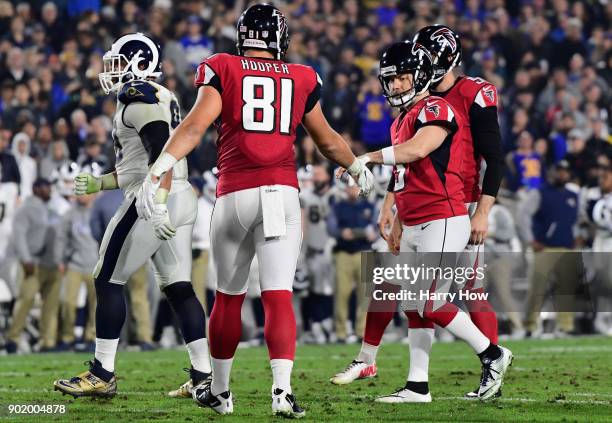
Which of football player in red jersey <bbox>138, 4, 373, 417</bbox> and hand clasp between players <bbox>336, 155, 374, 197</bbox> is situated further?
hand clasp between players <bbox>336, 155, 374, 197</bbox>

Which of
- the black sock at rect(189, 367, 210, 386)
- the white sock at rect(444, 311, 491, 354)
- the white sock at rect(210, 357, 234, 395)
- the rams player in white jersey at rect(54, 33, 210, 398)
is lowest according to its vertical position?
the black sock at rect(189, 367, 210, 386)

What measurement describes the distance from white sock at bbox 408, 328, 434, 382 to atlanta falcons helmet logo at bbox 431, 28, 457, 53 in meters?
1.86

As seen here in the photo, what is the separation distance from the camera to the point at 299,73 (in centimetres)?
668

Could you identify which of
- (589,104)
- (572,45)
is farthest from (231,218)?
(572,45)

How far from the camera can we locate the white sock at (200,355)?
764 cm

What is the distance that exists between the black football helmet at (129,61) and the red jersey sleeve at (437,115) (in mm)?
1756

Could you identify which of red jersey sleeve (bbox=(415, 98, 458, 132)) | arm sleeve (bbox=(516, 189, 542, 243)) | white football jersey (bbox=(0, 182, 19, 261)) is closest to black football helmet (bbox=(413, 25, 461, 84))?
red jersey sleeve (bbox=(415, 98, 458, 132))

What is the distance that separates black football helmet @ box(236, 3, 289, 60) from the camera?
665 centimetres

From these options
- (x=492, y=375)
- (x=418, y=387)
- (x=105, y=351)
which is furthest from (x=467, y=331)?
(x=105, y=351)

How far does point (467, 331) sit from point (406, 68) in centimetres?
162

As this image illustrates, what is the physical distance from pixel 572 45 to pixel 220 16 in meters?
5.81

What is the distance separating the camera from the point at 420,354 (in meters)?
7.50

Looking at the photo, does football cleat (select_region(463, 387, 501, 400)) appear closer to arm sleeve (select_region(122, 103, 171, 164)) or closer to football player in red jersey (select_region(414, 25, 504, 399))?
football player in red jersey (select_region(414, 25, 504, 399))

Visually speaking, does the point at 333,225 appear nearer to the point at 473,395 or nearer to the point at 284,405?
the point at 473,395
